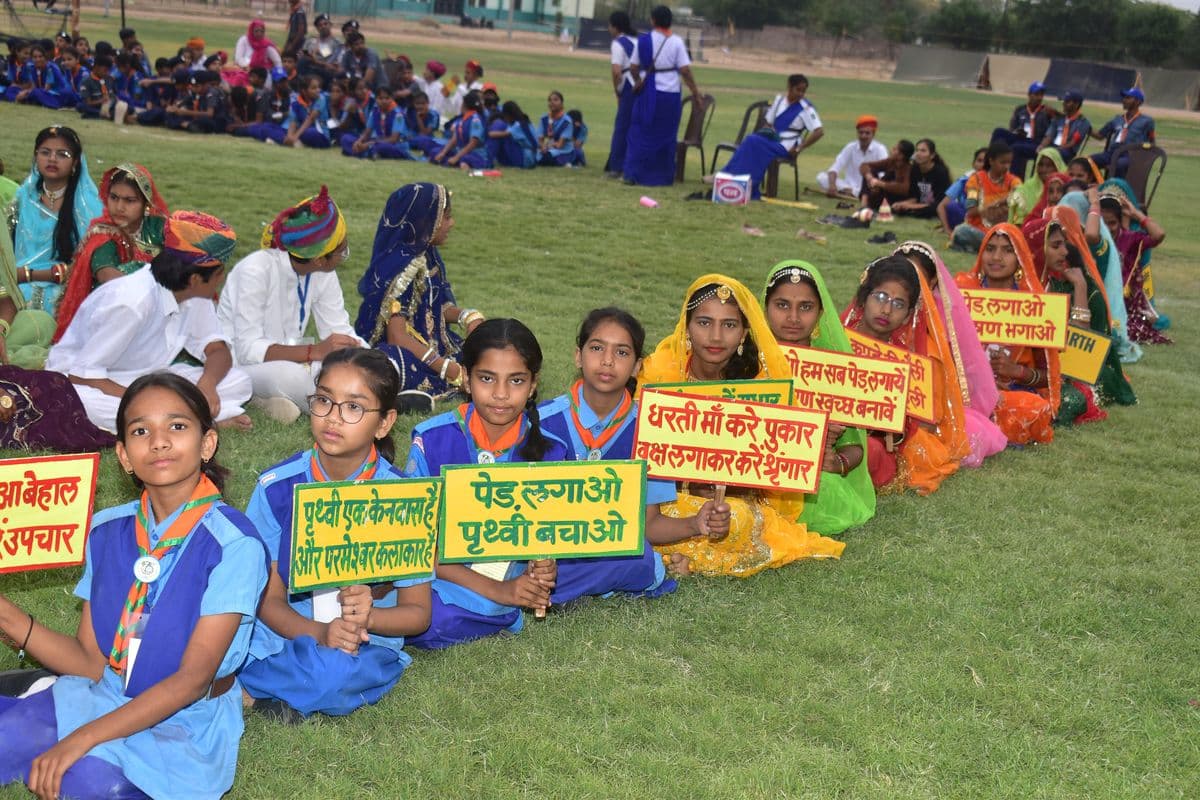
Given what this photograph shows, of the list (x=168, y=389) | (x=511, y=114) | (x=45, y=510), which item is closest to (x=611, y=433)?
(x=168, y=389)

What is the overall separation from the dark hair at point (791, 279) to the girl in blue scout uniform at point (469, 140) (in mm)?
11220

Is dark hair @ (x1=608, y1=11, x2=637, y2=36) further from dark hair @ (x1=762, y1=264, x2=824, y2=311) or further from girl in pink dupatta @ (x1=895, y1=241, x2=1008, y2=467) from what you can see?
dark hair @ (x1=762, y1=264, x2=824, y2=311)

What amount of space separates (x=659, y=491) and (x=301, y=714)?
1504 millimetres

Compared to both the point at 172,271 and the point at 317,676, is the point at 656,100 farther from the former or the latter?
the point at 317,676

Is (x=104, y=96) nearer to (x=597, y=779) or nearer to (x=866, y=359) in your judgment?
(x=866, y=359)

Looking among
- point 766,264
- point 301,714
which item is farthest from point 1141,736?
point 766,264

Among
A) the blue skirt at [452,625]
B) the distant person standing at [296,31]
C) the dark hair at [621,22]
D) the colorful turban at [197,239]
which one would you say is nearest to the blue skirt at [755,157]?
the dark hair at [621,22]

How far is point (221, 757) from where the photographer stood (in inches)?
118

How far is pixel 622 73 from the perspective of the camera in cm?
1532

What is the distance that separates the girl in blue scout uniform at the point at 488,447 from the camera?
3.79 m

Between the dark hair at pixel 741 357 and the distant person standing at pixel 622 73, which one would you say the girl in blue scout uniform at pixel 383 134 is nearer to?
the distant person standing at pixel 622 73

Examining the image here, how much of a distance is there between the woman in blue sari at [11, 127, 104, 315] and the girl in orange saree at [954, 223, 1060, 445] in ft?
16.8

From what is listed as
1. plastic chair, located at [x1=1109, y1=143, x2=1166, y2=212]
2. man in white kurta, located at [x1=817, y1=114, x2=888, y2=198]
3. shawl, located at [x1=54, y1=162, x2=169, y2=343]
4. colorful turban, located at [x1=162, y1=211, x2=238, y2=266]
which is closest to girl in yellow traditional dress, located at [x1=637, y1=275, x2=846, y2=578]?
colorful turban, located at [x1=162, y1=211, x2=238, y2=266]

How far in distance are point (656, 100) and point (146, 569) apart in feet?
41.9
